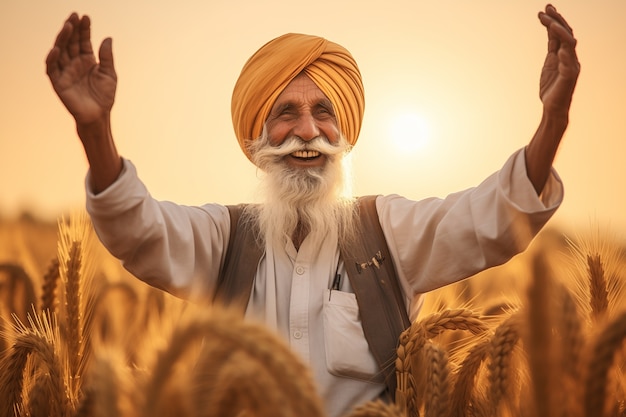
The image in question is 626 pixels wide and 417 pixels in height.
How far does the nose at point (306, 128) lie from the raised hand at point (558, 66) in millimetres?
1208

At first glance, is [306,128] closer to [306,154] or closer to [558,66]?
[306,154]

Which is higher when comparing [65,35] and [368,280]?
[65,35]

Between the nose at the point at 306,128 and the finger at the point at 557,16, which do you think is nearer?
the finger at the point at 557,16

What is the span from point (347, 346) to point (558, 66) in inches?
48.2

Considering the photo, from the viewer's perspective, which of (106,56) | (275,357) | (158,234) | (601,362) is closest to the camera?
(275,357)

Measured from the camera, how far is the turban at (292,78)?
11.2ft

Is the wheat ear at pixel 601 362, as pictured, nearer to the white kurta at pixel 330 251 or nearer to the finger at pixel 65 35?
the white kurta at pixel 330 251

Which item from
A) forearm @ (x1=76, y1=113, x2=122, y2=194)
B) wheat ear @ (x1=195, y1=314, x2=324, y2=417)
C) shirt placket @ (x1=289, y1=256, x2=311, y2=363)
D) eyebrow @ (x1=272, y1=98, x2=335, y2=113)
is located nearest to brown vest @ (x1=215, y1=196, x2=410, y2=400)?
shirt placket @ (x1=289, y1=256, x2=311, y2=363)

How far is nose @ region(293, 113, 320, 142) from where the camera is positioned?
10.7ft

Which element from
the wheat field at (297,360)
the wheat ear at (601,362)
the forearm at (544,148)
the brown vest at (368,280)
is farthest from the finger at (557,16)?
the wheat ear at (601,362)

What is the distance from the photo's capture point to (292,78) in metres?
3.44

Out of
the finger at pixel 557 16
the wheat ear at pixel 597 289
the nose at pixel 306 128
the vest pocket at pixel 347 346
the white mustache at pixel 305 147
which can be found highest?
the finger at pixel 557 16

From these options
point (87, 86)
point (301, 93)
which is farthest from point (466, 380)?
point (301, 93)

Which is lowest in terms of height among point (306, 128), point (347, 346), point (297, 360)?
point (347, 346)
